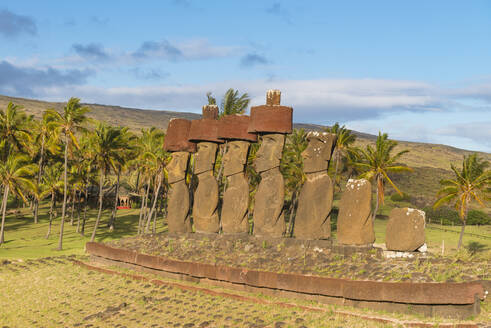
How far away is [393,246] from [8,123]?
3724 cm

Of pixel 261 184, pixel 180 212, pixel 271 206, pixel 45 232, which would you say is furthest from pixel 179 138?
pixel 45 232

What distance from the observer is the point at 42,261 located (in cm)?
2050

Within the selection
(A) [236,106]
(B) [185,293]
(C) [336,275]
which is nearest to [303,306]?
(C) [336,275]

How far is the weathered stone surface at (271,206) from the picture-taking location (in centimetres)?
1544

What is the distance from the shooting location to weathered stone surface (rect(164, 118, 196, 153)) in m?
19.2

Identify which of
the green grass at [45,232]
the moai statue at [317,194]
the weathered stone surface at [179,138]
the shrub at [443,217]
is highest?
the weathered stone surface at [179,138]

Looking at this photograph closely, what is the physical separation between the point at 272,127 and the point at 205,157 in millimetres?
3630

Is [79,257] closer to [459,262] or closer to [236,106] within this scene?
[459,262]

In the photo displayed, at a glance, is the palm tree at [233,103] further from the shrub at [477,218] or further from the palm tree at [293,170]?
the shrub at [477,218]

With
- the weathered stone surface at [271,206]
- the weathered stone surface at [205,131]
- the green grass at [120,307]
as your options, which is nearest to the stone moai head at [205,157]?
the weathered stone surface at [205,131]

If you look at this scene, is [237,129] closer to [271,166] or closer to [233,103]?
[271,166]

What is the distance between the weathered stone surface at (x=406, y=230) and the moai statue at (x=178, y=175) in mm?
8445

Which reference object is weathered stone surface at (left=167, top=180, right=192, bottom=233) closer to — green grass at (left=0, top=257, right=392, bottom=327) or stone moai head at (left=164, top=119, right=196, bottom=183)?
stone moai head at (left=164, top=119, right=196, bottom=183)

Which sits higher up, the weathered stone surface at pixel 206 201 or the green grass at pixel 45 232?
the weathered stone surface at pixel 206 201
